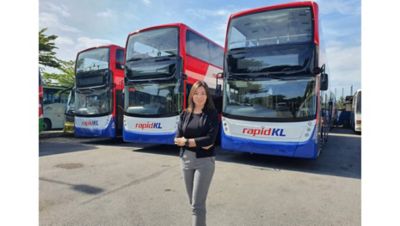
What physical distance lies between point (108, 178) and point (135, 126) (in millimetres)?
3447

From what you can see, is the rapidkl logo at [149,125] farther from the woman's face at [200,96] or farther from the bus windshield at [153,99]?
the woman's face at [200,96]

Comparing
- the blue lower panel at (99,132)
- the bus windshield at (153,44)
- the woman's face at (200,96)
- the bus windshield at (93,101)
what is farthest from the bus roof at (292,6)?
the blue lower panel at (99,132)

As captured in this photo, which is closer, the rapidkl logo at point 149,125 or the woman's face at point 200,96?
the woman's face at point 200,96

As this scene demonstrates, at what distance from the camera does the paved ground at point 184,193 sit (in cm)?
368

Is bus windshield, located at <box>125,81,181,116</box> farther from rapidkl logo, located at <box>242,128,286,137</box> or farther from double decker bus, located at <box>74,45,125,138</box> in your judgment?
rapidkl logo, located at <box>242,128,286,137</box>

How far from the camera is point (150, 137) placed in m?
8.63

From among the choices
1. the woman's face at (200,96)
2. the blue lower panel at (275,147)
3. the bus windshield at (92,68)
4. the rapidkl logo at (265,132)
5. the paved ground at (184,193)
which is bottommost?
the paved ground at (184,193)

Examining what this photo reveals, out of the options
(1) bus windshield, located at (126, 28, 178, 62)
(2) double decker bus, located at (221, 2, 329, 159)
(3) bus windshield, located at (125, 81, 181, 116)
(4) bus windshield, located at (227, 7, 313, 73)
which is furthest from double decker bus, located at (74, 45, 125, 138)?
(4) bus windshield, located at (227, 7, 313, 73)

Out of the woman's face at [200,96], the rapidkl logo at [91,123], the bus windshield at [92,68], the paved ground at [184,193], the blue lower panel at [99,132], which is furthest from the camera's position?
the rapidkl logo at [91,123]

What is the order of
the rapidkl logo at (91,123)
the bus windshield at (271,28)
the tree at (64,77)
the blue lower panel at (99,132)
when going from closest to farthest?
the bus windshield at (271,28)
the blue lower panel at (99,132)
the rapidkl logo at (91,123)
the tree at (64,77)

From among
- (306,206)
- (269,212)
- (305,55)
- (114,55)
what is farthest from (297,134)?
(114,55)

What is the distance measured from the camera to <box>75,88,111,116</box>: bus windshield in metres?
10.3

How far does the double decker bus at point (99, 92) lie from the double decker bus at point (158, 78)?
4.45ft

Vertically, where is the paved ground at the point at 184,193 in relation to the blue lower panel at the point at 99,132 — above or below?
below
